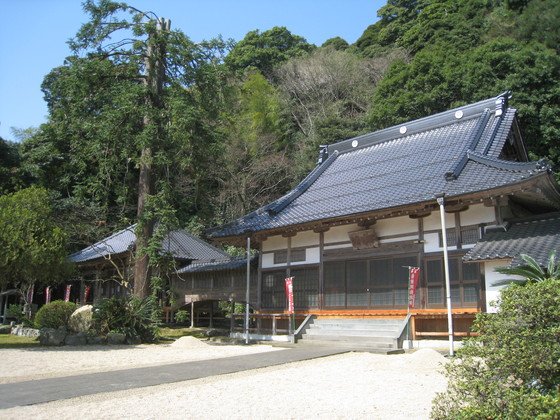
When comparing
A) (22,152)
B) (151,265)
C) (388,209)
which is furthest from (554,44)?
(22,152)

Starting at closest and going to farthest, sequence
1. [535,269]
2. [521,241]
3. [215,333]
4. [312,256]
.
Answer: [535,269] → [521,241] → [312,256] → [215,333]

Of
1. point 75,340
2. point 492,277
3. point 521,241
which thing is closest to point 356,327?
point 492,277

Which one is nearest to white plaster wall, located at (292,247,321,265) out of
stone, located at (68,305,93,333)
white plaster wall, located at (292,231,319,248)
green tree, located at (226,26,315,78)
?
white plaster wall, located at (292,231,319,248)

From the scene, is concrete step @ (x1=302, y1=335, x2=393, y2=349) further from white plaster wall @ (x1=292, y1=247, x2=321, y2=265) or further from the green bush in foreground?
the green bush in foreground

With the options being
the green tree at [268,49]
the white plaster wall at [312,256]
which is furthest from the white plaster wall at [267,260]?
the green tree at [268,49]

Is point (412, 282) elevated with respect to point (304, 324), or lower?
elevated

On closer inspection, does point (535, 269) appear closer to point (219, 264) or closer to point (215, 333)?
point (215, 333)

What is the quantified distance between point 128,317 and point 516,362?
11918 mm

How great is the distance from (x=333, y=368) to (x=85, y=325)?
853 centimetres

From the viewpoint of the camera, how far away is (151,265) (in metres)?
13.6

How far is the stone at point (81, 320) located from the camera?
43.6 ft

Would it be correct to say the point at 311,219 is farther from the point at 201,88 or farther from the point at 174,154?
the point at 201,88

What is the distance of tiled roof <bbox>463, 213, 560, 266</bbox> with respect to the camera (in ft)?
32.2

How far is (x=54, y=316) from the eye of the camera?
13766 mm
